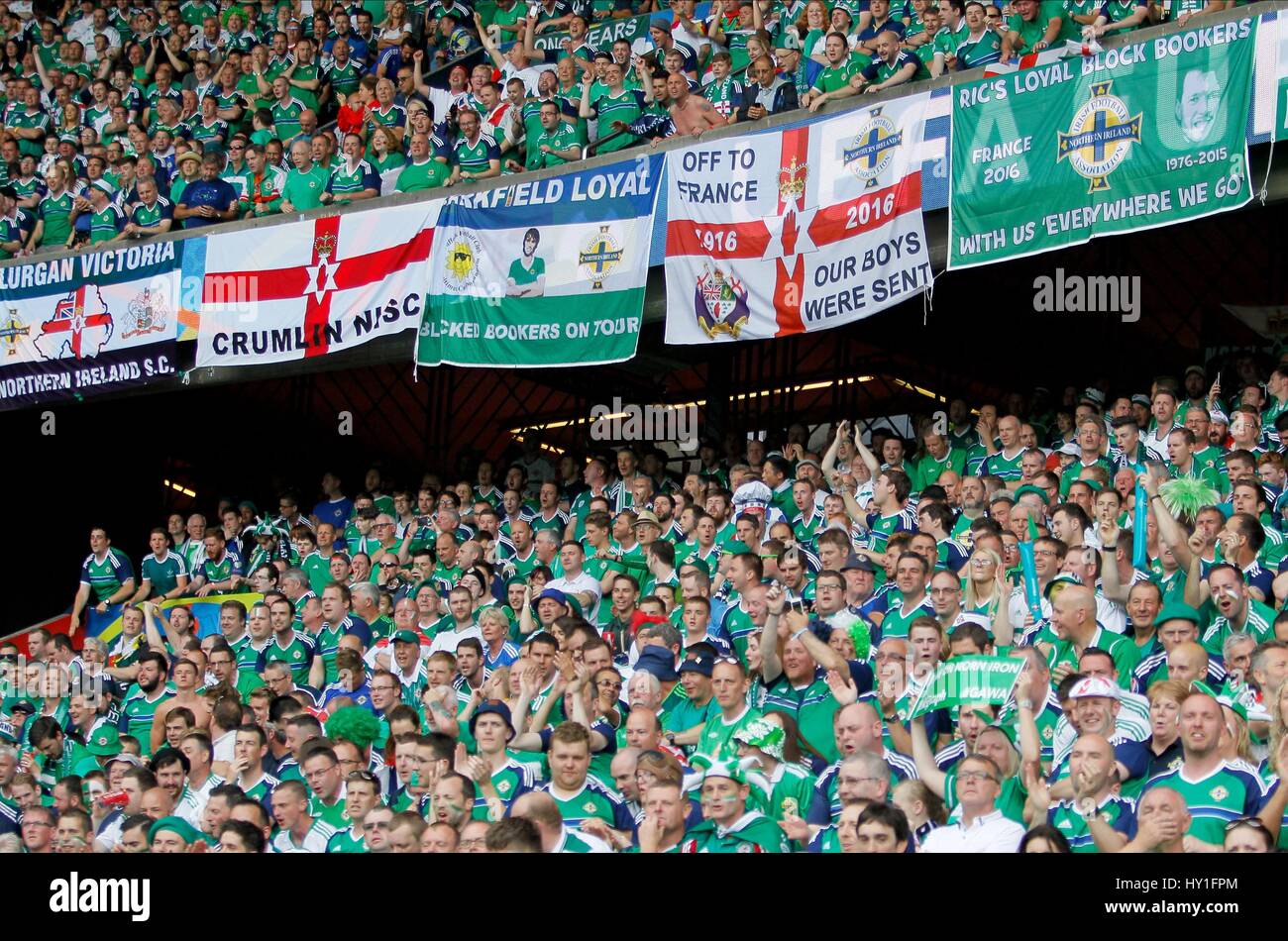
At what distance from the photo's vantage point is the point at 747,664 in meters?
8.15

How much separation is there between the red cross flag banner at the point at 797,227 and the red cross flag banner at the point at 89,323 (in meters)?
4.70

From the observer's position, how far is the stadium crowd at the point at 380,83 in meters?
11.7

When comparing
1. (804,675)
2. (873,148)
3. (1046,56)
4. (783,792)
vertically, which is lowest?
(783,792)

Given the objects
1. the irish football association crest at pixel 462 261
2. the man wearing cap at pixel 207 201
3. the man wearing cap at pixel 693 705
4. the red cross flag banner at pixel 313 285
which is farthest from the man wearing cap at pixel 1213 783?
the man wearing cap at pixel 207 201

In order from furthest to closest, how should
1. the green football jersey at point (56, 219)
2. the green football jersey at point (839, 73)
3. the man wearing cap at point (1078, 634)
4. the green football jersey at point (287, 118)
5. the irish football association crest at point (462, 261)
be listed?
the green football jersey at point (287, 118)
the green football jersey at point (56, 219)
the irish football association crest at point (462, 261)
the green football jersey at point (839, 73)
the man wearing cap at point (1078, 634)

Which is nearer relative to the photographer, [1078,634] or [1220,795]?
[1220,795]

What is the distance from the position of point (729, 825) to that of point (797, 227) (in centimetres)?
577

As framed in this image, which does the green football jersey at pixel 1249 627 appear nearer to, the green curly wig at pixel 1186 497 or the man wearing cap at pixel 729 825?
the green curly wig at pixel 1186 497

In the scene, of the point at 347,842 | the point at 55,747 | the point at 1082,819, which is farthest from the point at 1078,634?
the point at 55,747

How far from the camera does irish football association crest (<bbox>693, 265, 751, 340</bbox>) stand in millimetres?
11281

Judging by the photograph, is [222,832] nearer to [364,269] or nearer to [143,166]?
[364,269]

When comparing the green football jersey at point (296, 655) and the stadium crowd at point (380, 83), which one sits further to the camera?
the stadium crowd at point (380, 83)

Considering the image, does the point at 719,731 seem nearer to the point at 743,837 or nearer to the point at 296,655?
the point at 743,837
